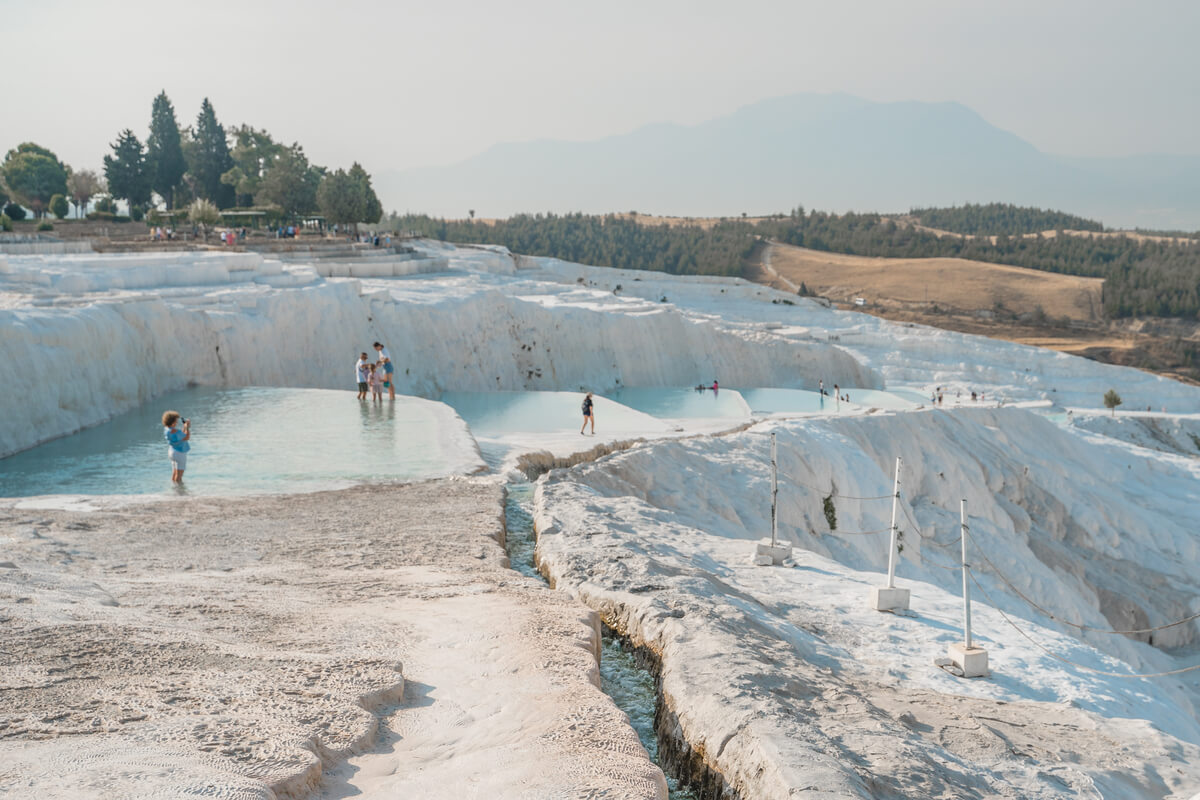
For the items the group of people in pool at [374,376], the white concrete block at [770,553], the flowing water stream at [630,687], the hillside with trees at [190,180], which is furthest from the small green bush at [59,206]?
the white concrete block at [770,553]

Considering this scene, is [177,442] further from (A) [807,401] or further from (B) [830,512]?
(A) [807,401]

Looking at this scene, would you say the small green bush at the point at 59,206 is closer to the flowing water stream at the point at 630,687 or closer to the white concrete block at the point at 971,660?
the flowing water stream at the point at 630,687

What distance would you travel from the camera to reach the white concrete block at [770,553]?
9211 millimetres

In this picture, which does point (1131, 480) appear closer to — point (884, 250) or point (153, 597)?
point (153, 597)

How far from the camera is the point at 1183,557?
20.9m

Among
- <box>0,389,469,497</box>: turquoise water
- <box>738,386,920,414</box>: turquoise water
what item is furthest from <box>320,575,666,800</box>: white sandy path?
<box>738,386,920,414</box>: turquoise water

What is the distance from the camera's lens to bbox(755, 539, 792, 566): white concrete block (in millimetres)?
9211

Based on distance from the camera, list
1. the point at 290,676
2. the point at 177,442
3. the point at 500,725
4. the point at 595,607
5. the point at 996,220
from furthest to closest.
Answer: the point at 996,220
the point at 177,442
the point at 595,607
the point at 290,676
the point at 500,725

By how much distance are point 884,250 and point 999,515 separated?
71.3 meters

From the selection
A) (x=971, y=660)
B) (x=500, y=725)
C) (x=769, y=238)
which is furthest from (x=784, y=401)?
(x=769, y=238)

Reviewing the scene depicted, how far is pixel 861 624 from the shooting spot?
25.6 feet

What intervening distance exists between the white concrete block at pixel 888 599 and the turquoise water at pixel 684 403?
12.6 metres

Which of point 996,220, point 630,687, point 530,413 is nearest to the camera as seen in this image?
point 630,687

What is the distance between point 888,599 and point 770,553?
53.2 inches
